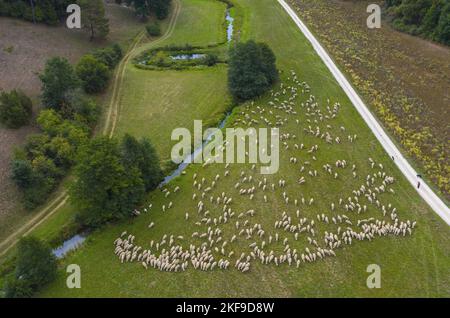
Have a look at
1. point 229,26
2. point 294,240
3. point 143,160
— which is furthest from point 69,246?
point 229,26

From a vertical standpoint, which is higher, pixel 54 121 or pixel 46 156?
pixel 54 121

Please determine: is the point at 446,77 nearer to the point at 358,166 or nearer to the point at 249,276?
the point at 358,166

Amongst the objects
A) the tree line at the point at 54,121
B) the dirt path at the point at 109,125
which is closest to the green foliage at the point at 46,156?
the tree line at the point at 54,121

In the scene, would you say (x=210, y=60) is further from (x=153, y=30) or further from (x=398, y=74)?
(x=398, y=74)

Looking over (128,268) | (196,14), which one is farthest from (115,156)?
(196,14)

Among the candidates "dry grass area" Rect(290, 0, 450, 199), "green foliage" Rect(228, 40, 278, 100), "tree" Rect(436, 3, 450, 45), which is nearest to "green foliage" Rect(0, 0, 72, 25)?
"green foliage" Rect(228, 40, 278, 100)

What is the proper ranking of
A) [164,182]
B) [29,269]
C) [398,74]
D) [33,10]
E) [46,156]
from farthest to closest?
1. [33,10]
2. [398,74]
3. [46,156]
4. [164,182]
5. [29,269]

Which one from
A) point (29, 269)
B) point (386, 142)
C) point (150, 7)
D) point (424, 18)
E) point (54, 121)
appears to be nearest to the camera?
point (29, 269)
